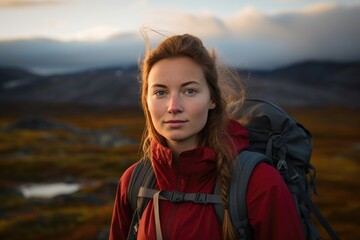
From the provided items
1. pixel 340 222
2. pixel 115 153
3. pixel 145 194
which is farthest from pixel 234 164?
pixel 115 153

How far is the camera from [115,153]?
53.2m

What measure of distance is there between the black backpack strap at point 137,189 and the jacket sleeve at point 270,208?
3.38 feet

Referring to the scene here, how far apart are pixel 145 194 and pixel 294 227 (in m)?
1.35

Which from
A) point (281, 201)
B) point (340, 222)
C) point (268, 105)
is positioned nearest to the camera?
point (281, 201)

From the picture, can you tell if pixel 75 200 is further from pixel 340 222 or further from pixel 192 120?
pixel 192 120

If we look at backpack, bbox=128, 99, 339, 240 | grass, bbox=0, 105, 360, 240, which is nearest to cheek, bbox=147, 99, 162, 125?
backpack, bbox=128, 99, 339, 240

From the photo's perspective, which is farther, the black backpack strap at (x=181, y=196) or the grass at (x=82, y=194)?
the grass at (x=82, y=194)

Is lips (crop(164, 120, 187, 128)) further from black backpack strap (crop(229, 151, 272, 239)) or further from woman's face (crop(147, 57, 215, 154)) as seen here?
black backpack strap (crop(229, 151, 272, 239))

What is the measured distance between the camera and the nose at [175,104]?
3590 mm

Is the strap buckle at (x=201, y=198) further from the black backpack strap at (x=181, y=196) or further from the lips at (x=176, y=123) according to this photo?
the lips at (x=176, y=123)

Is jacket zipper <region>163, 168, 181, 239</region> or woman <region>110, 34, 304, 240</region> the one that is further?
jacket zipper <region>163, 168, 181, 239</region>

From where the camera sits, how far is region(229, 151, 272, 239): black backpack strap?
3.34 metres

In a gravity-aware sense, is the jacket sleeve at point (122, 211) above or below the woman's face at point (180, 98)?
below

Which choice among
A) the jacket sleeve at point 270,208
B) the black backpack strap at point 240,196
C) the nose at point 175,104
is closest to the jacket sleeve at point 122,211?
the nose at point 175,104
